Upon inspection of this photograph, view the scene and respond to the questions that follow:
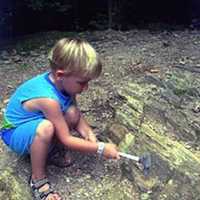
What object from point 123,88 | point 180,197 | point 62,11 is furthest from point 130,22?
point 180,197

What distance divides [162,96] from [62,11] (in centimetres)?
389

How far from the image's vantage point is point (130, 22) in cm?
748

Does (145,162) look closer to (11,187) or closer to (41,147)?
(41,147)

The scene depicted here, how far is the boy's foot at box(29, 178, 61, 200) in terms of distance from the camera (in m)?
3.02

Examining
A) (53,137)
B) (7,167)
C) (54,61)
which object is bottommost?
(7,167)

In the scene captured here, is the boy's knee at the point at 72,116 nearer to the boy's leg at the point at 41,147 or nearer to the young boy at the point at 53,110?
the young boy at the point at 53,110

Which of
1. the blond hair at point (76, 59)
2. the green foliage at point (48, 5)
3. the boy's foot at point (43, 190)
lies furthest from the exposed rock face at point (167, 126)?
the green foliage at point (48, 5)

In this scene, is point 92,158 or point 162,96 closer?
point 92,158

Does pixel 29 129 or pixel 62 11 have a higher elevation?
pixel 29 129

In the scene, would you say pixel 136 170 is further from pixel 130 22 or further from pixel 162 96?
pixel 130 22

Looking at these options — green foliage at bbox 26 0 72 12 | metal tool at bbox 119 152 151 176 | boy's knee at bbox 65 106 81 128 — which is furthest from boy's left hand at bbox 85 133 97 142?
green foliage at bbox 26 0 72 12

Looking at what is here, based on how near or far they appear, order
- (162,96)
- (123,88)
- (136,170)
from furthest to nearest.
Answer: (123,88)
(162,96)
(136,170)

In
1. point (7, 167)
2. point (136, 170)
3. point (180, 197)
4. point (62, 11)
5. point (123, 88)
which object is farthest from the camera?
point (62, 11)

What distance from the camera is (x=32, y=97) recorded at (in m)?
3.03
